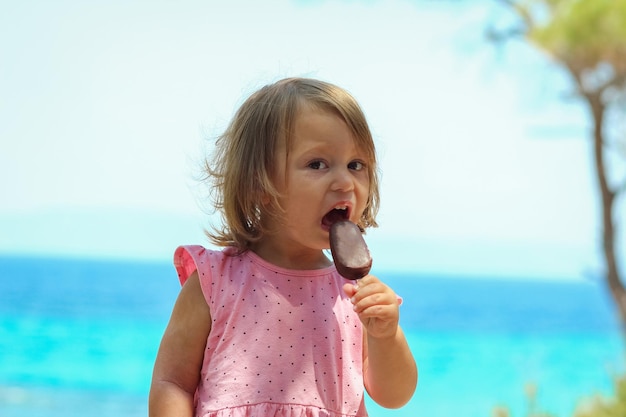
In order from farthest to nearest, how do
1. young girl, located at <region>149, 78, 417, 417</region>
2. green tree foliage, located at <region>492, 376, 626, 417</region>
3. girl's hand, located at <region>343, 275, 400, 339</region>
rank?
green tree foliage, located at <region>492, 376, 626, 417</region>
young girl, located at <region>149, 78, 417, 417</region>
girl's hand, located at <region>343, 275, 400, 339</region>

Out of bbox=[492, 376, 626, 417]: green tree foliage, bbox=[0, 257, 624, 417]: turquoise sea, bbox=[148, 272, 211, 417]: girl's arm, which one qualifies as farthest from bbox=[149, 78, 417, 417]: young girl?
bbox=[492, 376, 626, 417]: green tree foliage

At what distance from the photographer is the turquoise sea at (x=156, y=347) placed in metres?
11.7

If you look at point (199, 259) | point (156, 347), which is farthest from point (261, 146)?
point (156, 347)

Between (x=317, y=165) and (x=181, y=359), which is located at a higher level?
(x=317, y=165)

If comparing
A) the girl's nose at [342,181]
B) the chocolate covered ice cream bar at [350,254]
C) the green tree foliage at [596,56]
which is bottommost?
the chocolate covered ice cream bar at [350,254]

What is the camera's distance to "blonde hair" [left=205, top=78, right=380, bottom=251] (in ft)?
4.74

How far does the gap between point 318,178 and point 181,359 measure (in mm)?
362

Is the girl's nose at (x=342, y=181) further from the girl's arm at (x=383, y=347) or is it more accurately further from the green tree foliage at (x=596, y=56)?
the green tree foliage at (x=596, y=56)

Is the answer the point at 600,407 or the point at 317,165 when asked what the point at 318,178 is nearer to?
the point at 317,165

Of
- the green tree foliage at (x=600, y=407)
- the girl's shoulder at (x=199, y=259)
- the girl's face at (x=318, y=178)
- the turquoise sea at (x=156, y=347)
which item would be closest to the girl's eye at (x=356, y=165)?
the girl's face at (x=318, y=178)

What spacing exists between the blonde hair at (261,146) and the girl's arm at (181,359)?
0.45ft

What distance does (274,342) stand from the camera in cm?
142

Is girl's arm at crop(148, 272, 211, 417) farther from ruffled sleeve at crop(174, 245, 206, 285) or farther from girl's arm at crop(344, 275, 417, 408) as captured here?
girl's arm at crop(344, 275, 417, 408)

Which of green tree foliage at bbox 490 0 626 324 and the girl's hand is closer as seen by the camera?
the girl's hand
